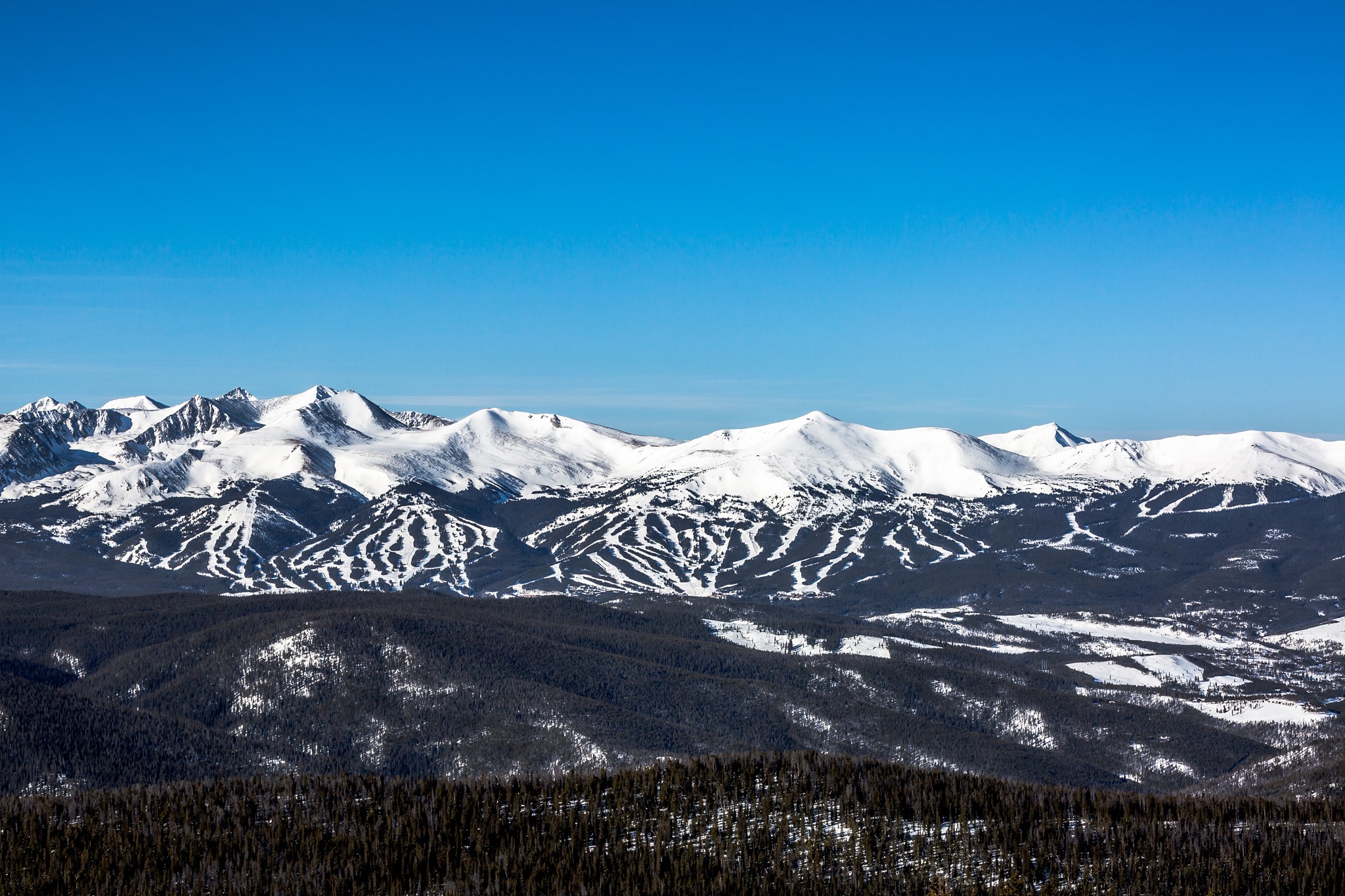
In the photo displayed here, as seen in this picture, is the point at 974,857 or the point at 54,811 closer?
the point at 974,857

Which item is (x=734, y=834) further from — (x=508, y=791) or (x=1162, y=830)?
(x=1162, y=830)

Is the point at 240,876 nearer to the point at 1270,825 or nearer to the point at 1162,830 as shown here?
the point at 1162,830

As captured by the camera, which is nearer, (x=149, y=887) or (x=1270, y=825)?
(x=149, y=887)

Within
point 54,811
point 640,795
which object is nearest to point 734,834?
point 640,795

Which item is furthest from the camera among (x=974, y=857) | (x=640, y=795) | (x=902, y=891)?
(x=640, y=795)

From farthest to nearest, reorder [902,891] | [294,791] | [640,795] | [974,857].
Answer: [294,791] → [640,795] → [974,857] → [902,891]

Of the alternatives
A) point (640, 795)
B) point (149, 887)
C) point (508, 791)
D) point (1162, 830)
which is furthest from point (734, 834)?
point (149, 887)
